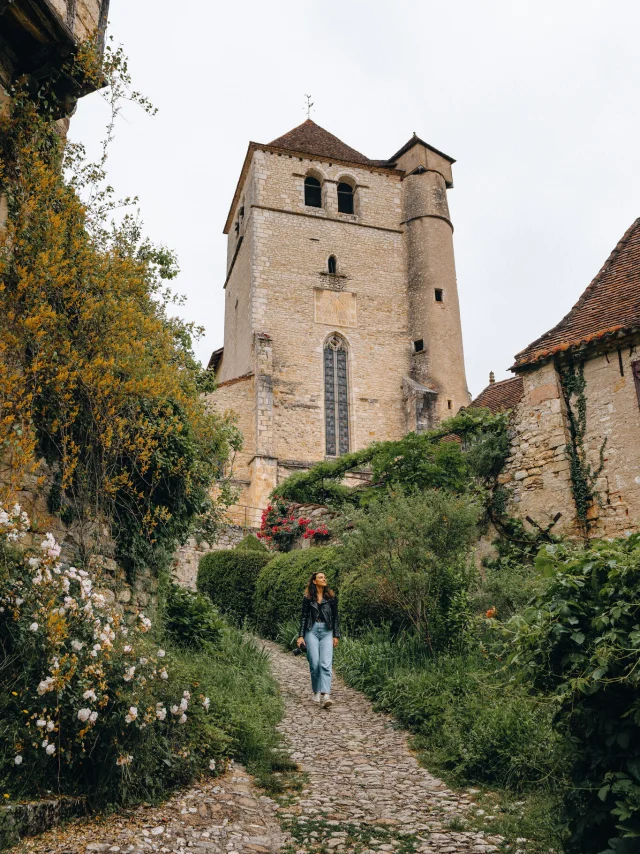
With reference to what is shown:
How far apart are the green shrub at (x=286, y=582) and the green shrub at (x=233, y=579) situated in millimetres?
516

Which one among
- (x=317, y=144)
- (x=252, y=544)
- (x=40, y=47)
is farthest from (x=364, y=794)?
(x=317, y=144)

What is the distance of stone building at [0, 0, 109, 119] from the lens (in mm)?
5930

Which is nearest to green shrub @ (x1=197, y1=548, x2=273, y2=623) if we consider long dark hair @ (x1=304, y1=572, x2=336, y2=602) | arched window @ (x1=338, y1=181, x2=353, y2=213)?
long dark hair @ (x1=304, y1=572, x2=336, y2=602)

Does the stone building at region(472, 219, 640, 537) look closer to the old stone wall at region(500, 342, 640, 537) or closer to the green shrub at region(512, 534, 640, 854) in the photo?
the old stone wall at region(500, 342, 640, 537)

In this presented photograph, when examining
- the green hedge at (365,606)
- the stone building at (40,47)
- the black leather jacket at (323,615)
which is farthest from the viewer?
the green hedge at (365,606)

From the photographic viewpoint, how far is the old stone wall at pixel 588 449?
32.0ft

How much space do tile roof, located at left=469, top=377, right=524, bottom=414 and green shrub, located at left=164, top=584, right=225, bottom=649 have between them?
649 cm

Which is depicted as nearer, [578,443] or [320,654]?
[320,654]

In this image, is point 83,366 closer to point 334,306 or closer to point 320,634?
point 320,634

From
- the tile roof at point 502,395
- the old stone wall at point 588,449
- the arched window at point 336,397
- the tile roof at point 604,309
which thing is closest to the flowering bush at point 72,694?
the old stone wall at point 588,449

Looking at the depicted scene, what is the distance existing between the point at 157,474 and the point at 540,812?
4140mm

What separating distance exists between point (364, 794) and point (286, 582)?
635 cm

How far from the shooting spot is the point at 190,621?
7895mm

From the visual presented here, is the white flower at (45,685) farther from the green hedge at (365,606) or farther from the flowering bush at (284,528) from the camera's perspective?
the flowering bush at (284,528)
